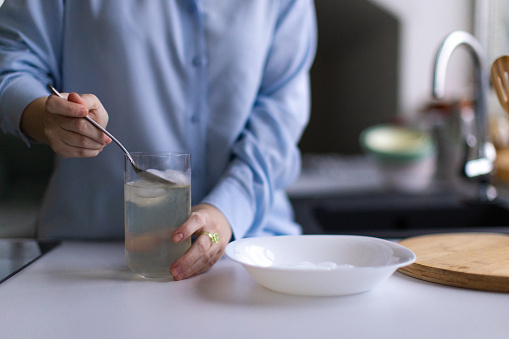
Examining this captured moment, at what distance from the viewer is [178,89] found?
92 cm

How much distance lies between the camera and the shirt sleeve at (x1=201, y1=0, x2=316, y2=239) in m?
0.85

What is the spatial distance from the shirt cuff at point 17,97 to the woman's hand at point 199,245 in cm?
31

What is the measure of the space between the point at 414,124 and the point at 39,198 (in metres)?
2.12

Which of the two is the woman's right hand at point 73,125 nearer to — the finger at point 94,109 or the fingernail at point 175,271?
the finger at point 94,109

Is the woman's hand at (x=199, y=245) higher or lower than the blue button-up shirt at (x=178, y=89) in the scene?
lower

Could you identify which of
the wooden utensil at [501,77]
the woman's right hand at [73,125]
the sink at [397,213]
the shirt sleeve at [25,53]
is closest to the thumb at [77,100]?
the woman's right hand at [73,125]

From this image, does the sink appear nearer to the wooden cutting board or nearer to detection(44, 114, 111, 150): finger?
the wooden cutting board

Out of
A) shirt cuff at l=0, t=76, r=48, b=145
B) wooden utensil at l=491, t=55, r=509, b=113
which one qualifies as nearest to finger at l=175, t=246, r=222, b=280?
shirt cuff at l=0, t=76, r=48, b=145

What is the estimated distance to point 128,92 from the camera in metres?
0.89

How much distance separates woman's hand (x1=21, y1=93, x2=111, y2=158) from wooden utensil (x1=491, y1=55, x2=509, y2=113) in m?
0.64

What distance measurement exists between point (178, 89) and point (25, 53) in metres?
0.27

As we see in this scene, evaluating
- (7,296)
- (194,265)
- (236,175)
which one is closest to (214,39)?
(236,175)

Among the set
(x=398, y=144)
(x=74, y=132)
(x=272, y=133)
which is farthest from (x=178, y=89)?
(x=398, y=144)

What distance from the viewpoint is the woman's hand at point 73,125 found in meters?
0.59
